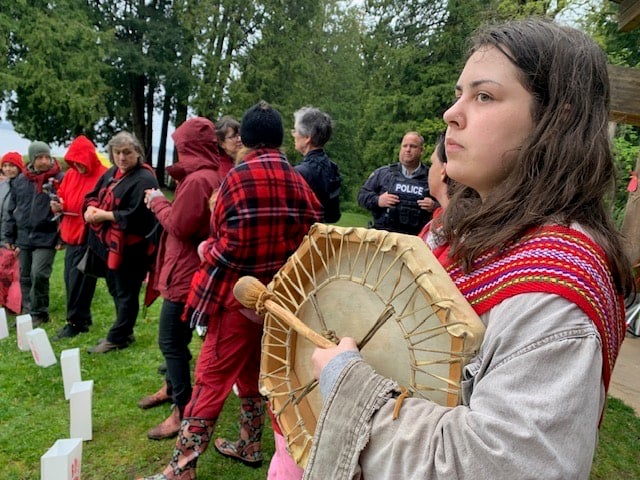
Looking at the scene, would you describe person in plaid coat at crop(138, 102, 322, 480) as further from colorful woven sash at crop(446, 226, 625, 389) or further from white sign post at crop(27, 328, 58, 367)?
white sign post at crop(27, 328, 58, 367)

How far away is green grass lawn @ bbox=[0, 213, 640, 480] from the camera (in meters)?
2.88

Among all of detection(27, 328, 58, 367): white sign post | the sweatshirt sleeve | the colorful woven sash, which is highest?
the colorful woven sash

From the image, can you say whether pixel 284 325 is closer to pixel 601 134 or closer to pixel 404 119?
pixel 601 134

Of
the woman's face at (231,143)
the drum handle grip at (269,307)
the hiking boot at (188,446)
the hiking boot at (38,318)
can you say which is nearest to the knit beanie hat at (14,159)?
the hiking boot at (38,318)

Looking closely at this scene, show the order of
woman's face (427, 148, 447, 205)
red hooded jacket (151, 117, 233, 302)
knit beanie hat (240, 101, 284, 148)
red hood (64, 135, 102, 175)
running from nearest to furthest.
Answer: woman's face (427, 148, 447, 205) < knit beanie hat (240, 101, 284, 148) < red hooded jacket (151, 117, 233, 302) < red hood (64, 135, 102, 175)

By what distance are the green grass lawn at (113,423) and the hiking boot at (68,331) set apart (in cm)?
12

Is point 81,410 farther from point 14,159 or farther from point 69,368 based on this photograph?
point 14,159

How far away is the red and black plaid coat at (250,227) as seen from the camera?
230cm

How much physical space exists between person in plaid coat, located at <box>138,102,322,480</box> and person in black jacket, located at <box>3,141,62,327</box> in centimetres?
326

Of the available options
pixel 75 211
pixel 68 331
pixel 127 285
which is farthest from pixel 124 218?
pixel 68 331

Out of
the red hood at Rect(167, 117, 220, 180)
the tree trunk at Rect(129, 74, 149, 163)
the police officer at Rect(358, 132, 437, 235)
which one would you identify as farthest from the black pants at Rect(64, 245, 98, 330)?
the tree trunk at Rect(129, 74, 149, 163)

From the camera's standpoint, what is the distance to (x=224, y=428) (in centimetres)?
333

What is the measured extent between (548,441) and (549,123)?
58 centimetres

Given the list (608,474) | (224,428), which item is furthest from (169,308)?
(608,474)
